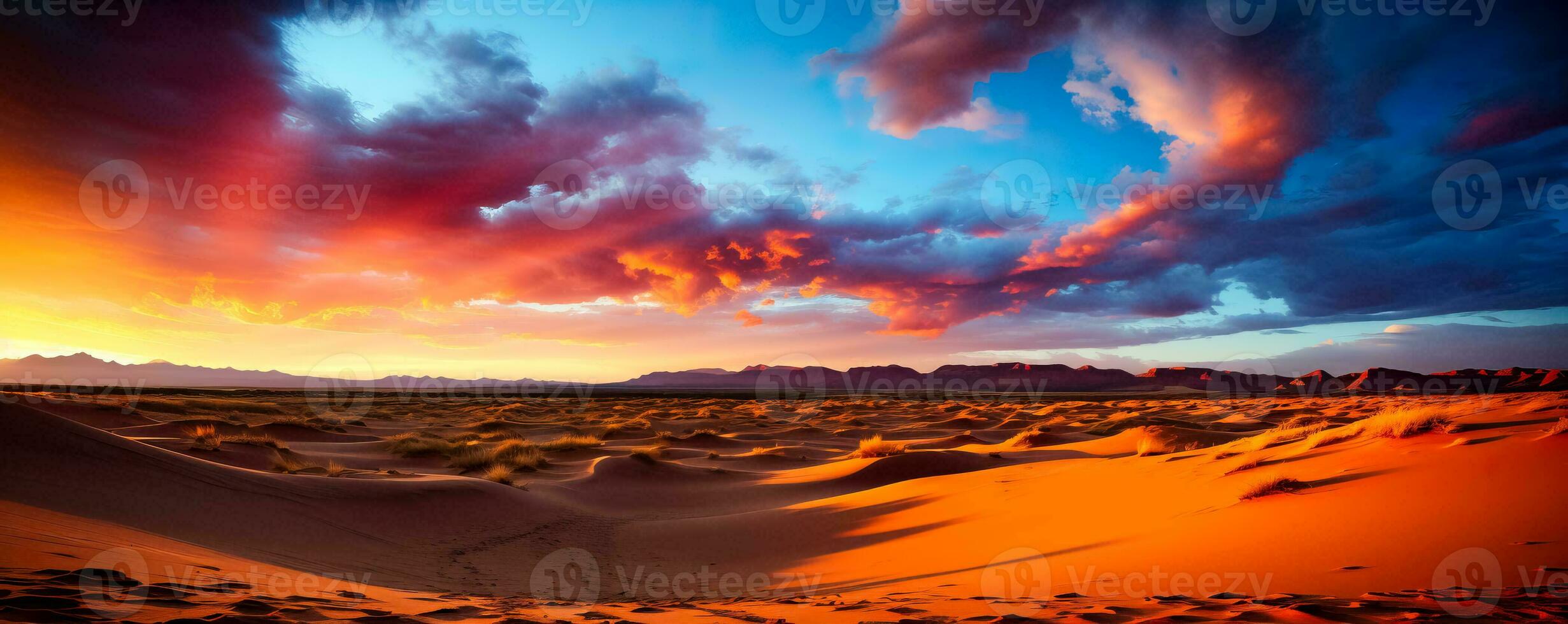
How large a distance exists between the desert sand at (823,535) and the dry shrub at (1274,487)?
0.10ft

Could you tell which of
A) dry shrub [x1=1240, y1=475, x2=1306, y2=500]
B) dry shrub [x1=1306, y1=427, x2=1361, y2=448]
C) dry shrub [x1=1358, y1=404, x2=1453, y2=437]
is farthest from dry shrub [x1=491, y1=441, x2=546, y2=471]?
dry shrub [x1=1358, y1=404, x2=1453, y2=437]

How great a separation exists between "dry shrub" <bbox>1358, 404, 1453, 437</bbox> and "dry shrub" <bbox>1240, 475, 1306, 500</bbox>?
6.82ft

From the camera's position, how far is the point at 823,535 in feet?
29.9

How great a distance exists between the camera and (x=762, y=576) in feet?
23.9

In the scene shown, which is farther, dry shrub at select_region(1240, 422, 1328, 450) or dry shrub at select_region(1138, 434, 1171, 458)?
dry shrub at select_region(1138, 434, 1171, 458)

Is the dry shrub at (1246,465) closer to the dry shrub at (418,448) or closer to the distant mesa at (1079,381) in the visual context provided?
the dry shrub at (418,448)

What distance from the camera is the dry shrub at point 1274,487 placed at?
5.42 metres

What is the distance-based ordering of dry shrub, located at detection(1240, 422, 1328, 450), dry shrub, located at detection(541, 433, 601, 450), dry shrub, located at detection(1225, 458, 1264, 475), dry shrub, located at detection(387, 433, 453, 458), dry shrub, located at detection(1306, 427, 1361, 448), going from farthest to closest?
1. dry shrub, located at detection(541, 433, 601, 450)
2. dry shrub, located at detection(387, 433, 453, 458)
3. dry shrub, located at detection(1240, 422, 1328, 450)
4. dry shrub, located at detection(1306, 427, 1361, 448)
5. dry shrub, located at detection(1225, 458, 1264, 475)

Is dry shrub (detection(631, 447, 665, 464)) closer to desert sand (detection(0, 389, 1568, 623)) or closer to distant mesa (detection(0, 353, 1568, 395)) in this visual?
desert sand (detection(0, 389, 1568, 623))

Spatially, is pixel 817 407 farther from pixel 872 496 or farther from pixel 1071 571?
pixel 1071 571

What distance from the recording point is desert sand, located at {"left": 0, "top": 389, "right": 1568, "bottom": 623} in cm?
361

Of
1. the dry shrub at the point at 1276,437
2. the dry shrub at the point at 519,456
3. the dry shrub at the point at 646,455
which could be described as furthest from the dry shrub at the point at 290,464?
the dry shrub at the point at 1276,437

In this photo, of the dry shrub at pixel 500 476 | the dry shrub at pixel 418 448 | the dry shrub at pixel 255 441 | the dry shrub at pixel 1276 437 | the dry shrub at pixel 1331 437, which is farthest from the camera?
the dry shrub at pixel 418 448

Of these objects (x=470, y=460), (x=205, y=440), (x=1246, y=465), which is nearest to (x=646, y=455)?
(x=470, y=460)
